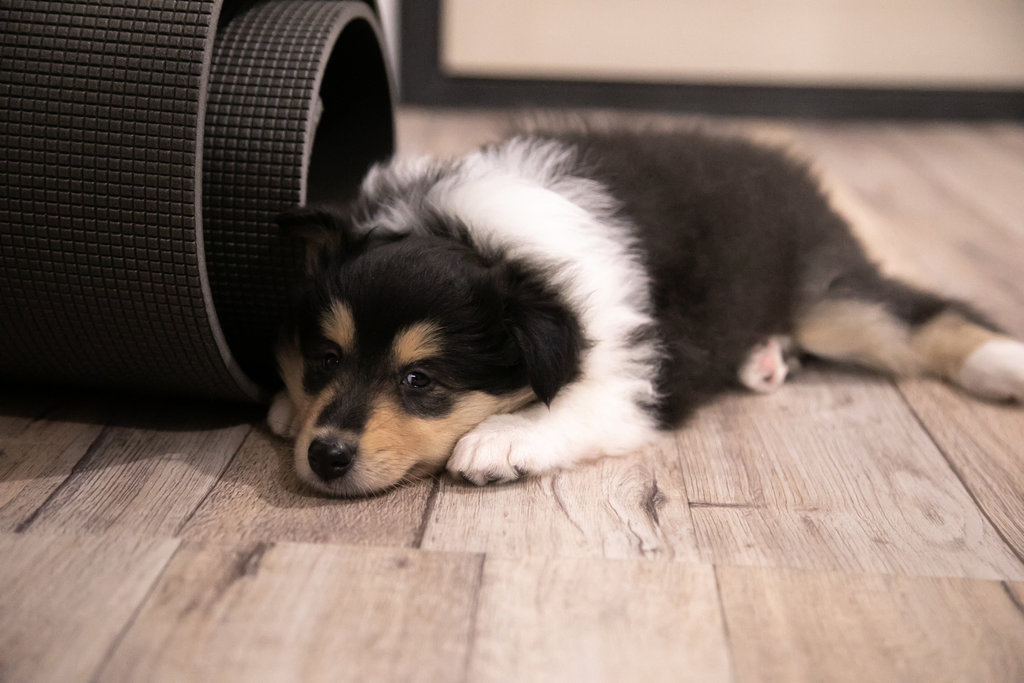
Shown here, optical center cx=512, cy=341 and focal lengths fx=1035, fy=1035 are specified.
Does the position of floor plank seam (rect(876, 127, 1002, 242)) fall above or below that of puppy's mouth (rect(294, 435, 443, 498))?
below

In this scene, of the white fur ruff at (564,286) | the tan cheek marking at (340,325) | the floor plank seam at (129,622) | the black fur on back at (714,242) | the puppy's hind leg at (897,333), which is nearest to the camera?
the floor plank seam at (129,622)

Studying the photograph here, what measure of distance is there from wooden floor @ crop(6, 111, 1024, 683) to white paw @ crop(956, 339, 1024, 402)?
0.32 ft

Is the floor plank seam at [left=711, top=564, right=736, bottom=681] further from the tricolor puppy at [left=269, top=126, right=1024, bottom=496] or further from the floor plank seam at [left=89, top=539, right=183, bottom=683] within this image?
the floor plank seam at [left=89, top=539, right=183, bottom=683]

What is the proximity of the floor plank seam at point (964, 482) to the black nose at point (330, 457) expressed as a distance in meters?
1.52

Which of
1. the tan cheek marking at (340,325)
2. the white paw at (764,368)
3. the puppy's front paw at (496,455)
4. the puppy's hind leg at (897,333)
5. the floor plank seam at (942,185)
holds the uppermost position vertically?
the tan cheek marking at (340,325)

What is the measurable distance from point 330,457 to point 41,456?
0.79 metres

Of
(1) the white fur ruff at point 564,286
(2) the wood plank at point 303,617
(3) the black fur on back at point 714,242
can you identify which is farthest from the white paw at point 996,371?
(2) the wood plank at point 303,617

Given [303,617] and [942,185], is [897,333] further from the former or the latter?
[942,185]

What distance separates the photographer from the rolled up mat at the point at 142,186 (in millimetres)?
2432

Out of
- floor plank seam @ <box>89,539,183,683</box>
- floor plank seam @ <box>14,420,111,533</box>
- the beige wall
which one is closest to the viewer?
floor plank seam @ <box>89,539,183,683</box>

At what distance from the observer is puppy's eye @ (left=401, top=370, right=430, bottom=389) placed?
98.3 inches

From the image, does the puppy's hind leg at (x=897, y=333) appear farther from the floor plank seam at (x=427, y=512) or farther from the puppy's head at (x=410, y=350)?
the floor plank seam at (x=427, y=512)

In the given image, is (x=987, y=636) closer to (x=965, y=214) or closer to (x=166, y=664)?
(x=166, y=664)

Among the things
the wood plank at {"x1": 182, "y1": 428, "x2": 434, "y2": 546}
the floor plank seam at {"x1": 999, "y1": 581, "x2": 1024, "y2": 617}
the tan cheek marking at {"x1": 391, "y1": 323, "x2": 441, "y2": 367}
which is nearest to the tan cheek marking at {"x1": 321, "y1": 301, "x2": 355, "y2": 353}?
the tan cheek marking at {"x1": 391, "y1": 323, "x2": 441, "y2": 367}
